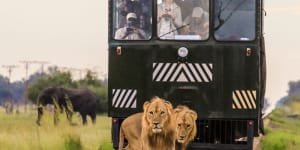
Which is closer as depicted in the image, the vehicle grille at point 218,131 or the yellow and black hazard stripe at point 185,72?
the yellow and black hazard stripe at point 185,72

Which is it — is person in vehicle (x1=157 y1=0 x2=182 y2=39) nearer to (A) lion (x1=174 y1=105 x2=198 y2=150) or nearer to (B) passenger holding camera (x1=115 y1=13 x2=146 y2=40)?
(B) passenger holding camera (x1=115 y1=13 x2=146 y2=40)

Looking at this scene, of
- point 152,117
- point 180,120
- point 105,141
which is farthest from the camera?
point 105,141

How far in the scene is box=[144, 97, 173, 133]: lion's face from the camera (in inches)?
369

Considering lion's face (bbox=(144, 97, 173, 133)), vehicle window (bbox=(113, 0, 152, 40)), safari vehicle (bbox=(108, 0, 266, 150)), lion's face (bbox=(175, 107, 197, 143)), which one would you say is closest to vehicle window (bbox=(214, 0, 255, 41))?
safari vehicle (bbox=(108, 0, 266, 150))

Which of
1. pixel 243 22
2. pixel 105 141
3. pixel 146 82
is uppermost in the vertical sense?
pixel 243 22

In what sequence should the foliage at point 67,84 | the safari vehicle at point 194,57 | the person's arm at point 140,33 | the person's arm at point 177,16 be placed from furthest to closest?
the foliage at point 67,84 < the person's arm at point 140,33 < the safari vehicle at point 194,57 < the person's arm at point 177,16

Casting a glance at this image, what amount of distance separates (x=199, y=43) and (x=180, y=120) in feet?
9.42

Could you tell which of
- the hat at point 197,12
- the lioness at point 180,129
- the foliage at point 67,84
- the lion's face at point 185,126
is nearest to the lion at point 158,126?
the lioness at point 180,129

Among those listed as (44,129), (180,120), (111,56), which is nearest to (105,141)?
(44,129)

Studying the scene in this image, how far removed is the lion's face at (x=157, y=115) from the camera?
369 inches

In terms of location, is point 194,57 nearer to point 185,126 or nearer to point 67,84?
point 185,126

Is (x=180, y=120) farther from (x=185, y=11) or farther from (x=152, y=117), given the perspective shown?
(x=185, y=11)

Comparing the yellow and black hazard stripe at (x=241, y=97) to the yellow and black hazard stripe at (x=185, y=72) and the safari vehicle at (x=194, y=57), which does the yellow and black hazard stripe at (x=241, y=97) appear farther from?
the yellow and black hazard stripe at (x=185, y=72)

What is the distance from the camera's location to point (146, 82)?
1315 cm
